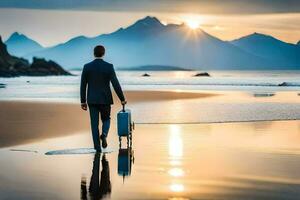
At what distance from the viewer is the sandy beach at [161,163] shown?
869 centimetres

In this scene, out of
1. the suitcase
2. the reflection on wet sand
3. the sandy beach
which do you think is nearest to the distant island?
the sandy beach

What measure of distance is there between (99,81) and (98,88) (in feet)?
0.48

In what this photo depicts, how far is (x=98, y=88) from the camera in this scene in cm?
1329

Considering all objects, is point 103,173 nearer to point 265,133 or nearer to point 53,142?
point 53,142

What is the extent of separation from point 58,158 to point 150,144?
3003mm

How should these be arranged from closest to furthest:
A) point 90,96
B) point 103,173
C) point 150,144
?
1. point 103,173
2. point 90,96
3. point 150,144

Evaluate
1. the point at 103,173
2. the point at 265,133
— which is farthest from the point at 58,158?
the point at 265,133

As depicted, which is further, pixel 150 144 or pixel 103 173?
pixel 150 144

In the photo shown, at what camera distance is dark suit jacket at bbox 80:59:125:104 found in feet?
43.5

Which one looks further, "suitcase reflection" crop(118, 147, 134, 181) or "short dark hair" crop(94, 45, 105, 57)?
"short dark hair" crop(94, 45, 105, 57)

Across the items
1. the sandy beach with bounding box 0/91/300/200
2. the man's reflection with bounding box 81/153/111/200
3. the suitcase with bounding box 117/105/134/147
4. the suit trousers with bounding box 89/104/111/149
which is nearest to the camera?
the man's reflection with bounding box 81/153/111/200

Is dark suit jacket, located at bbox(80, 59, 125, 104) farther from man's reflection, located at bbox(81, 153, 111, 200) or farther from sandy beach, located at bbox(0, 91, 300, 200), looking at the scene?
man's reflection, located at bbox(81, 153, 111, 200)

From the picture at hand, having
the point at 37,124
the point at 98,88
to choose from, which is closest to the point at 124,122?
the point at 98,88

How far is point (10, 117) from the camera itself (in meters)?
23.7
